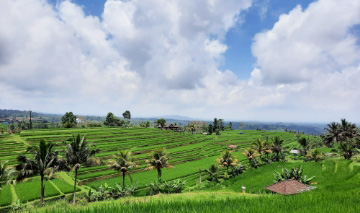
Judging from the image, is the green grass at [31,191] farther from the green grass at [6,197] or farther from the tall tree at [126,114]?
the tall tree at [126,114]

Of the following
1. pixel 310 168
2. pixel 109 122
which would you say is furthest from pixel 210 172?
pixel 109 122

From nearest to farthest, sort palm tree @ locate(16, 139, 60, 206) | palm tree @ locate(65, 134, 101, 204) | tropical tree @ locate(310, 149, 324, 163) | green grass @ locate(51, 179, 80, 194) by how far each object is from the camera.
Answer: palm tree @ locate(16, 139, 60, 206), palm tree @ locate(65, 134, 101, 204), green grass @ locate(51, 179, 80, 194), tropical tree @ locate(310, 149, 324, 163)

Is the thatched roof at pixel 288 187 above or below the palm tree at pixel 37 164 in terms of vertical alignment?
below

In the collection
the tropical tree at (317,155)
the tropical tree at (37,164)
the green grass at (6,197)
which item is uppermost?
the tropical tree at (37,164)

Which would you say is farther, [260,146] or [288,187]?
[260,146]

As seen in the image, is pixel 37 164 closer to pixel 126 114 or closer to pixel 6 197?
pixel 6 197

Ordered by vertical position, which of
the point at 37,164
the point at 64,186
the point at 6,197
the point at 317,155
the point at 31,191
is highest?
the point at 37,164

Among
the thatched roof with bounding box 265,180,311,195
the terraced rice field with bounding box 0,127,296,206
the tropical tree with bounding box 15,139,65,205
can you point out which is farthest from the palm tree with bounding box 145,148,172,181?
the thatched roof with bounding box 265,180,311,195

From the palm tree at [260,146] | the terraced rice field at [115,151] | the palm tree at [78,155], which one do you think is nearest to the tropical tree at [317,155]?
the palm tree at [260,146]

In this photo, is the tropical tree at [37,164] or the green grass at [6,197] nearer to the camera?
the green grass at [6,197]

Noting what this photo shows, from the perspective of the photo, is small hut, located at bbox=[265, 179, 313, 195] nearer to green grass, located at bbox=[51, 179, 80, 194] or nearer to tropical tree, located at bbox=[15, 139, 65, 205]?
tropical tree, located at bbox=[15, 139, 65, 205]

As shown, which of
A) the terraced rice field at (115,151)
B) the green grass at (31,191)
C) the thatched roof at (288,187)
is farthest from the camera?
the terraced rice field at (115,151)

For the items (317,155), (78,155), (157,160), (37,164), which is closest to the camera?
(37,164)

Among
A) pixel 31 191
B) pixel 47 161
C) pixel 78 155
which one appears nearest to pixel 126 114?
pixel 31 191
